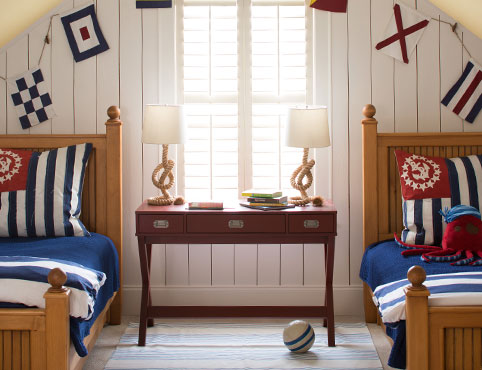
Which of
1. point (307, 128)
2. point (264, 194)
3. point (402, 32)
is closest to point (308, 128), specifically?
point (307, 128)

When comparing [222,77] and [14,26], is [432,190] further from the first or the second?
[14,26]

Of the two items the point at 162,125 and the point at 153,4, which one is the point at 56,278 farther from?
the point at 153,4

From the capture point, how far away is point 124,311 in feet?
11.6

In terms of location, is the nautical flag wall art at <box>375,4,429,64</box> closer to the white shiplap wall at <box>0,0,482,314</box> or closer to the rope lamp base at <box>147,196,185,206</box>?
the white shiplap wall at <box>0,0,482,314</box>

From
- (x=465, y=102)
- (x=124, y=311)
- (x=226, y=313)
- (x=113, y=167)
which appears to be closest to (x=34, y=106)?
(x=113, y=167)

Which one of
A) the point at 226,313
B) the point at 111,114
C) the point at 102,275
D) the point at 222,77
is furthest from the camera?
the point at 222,77

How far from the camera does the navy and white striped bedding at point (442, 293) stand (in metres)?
2.18

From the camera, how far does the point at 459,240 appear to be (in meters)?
2.76

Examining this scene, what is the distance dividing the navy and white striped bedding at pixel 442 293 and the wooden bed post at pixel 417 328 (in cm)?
7

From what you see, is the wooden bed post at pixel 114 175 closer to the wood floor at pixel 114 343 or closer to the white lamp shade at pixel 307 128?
the wood floor at pixel 114 343

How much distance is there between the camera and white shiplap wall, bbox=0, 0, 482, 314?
3410 mm

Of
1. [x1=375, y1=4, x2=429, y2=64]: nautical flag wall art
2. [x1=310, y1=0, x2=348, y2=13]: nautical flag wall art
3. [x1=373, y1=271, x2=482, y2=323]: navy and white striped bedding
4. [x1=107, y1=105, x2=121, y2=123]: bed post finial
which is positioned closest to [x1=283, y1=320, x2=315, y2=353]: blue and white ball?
[x1=373, y1=271, x2=482, y2=323]: navy and white striped bedding

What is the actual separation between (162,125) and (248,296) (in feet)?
3.61

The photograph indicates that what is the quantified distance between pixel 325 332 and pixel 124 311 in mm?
1117
